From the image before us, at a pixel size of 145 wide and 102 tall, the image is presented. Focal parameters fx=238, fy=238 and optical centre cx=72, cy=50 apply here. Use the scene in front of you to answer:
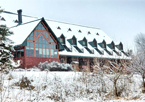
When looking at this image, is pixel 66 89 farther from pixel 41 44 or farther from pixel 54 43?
pixel 54 43

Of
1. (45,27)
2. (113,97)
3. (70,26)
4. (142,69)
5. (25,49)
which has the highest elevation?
(70,26)

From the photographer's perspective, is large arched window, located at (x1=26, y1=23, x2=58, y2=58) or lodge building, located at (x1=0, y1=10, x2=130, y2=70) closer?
lodge building, located at (x1=0, y1=10, x2=130, y2=70)

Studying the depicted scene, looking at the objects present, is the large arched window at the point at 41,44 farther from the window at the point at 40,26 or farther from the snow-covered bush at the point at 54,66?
the snow-covered bush at the point at 54,66

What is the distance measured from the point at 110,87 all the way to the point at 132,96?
2.05 meters

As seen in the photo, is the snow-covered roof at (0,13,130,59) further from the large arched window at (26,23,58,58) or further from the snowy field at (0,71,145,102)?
the snowy field at (0,71,145,102)

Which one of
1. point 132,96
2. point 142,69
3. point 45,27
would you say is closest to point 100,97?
point 132,96

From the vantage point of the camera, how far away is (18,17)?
39.3 m

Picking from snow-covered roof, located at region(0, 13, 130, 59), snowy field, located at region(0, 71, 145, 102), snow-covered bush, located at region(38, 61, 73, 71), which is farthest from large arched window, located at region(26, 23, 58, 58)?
snowy field, located at region(0, 71, 145, 102)

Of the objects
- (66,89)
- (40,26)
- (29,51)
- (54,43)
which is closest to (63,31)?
(54,43)

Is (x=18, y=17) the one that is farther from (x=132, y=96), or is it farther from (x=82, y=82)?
(x=132, y=96)

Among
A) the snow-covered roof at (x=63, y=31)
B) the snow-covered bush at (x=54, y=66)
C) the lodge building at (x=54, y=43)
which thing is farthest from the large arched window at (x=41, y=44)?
the snow-covered bush at (x=54, y=66)

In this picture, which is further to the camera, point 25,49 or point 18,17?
point 18,17

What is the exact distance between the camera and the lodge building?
29172mm

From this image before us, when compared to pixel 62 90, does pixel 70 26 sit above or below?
above
